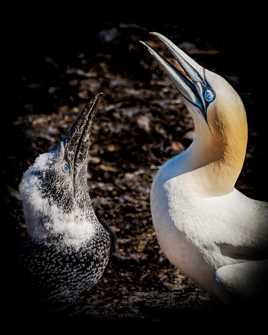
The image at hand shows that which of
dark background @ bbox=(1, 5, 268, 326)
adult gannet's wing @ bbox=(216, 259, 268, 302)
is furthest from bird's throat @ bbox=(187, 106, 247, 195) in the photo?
dark background @ bbox=(1, 5, 268, 326)

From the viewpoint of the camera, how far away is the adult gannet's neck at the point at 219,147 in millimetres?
2947

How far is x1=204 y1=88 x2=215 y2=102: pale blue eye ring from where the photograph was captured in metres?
2.96

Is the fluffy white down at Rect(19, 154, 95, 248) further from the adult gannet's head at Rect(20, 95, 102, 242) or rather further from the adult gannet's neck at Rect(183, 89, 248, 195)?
the adult gannet's neck at Rect(183, 89, 248, 195)

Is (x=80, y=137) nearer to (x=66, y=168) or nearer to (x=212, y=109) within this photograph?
(x=66, y=168)

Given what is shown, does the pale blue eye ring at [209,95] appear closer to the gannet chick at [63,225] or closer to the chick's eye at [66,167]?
the gannet chick at [63,225]

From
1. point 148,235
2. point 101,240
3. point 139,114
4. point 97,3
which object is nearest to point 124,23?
point 97,3

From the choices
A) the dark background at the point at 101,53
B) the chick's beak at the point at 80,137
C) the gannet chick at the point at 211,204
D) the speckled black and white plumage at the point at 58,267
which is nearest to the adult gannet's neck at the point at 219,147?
the gannet chick at the point at 211,204

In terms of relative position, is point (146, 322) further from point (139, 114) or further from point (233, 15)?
point (233, 15)

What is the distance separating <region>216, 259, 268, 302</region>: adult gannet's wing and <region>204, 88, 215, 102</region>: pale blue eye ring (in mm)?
662

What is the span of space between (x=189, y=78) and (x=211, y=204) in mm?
521

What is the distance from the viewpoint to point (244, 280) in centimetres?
289

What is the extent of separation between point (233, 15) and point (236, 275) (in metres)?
4.60

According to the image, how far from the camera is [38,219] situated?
3.22 metres

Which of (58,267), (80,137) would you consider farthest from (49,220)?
(80,137)
